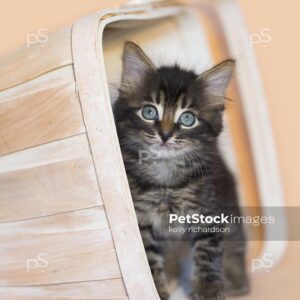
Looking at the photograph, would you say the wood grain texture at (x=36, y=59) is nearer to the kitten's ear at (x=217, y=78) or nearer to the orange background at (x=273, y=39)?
the kitten's ear at (x=217, y=78)

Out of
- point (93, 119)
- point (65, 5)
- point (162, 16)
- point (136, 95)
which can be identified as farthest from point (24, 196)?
point (65, 5)

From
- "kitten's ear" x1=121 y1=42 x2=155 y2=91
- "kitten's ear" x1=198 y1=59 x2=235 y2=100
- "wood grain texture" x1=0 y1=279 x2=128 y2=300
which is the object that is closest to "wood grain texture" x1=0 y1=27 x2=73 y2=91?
"kitten's ear" x1=121 y1=42 x2=155 y2=91

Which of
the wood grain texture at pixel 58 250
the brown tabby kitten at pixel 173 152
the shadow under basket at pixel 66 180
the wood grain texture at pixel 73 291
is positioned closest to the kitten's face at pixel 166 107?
the brown tabby kitten at pixel 173 152

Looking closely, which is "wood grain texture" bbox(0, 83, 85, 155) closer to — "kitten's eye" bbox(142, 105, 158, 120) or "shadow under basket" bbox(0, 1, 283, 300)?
"shadow under basket" bbox(0, 1, 283, 300)

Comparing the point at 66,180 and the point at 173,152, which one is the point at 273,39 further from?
the point at 66,180

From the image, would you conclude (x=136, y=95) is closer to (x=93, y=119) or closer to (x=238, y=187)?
(x=93, y=119)

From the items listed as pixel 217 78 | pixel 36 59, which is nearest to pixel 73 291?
pixel 36 59
